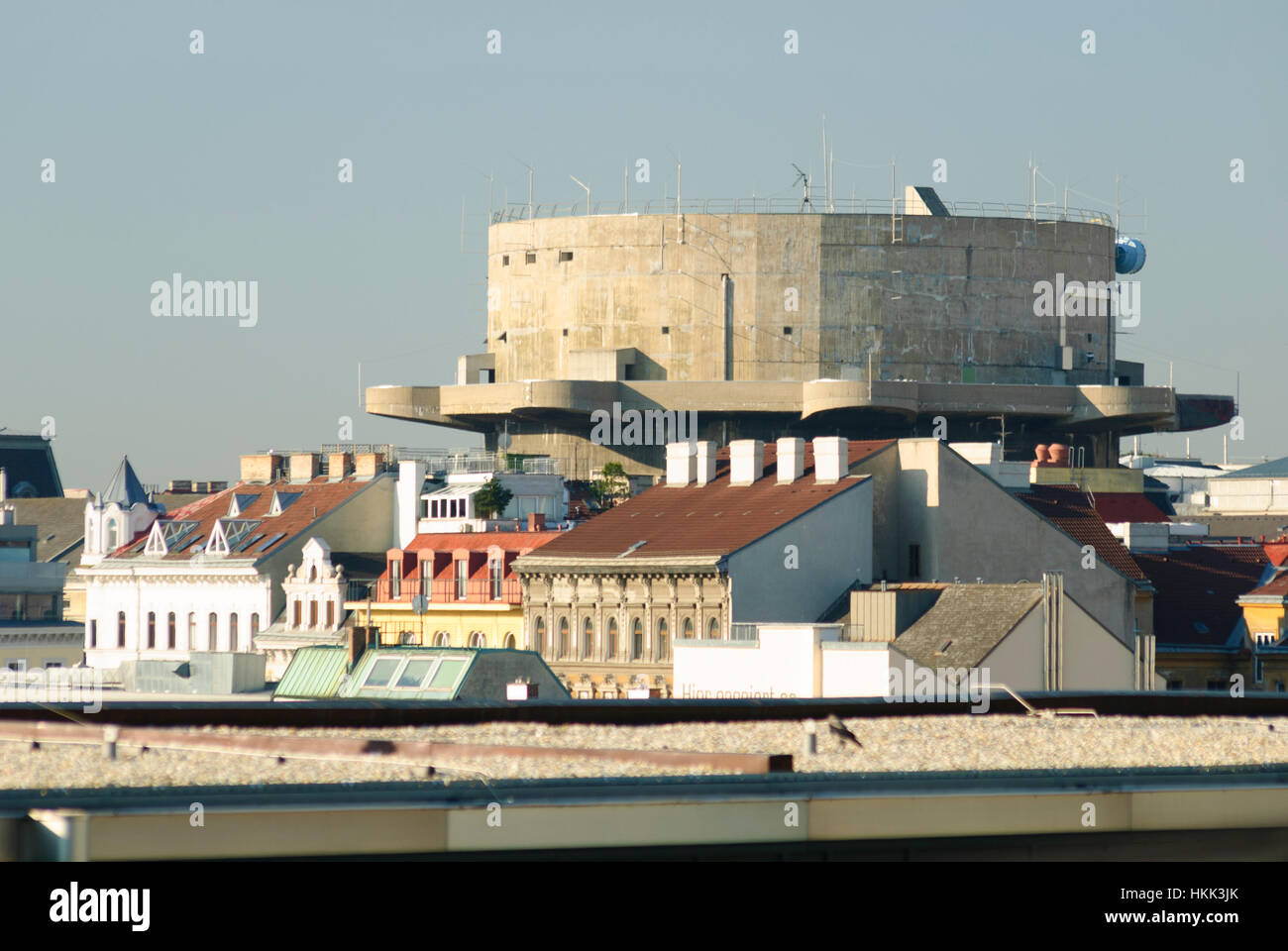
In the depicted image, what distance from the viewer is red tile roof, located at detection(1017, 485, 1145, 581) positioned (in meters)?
76.2

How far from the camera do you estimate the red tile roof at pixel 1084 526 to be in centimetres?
7619

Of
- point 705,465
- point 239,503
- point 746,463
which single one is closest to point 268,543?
point 239,503

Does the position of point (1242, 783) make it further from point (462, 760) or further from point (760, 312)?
point (760, 312)

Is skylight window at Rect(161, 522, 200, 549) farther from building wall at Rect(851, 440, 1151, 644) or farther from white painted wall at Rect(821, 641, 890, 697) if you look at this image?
white painted wall at Rect(821, 641, 890, 697)

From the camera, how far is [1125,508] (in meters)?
109

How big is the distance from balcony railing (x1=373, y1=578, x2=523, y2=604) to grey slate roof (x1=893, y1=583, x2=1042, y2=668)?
17395 millimetres

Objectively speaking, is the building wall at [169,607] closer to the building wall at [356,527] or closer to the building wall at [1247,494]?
the building wall at [356,527]

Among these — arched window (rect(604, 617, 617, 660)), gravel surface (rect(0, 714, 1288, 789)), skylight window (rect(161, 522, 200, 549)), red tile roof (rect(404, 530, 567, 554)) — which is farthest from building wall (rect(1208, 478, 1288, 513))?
gravel surface (rect(0, 714, 1288, 789))

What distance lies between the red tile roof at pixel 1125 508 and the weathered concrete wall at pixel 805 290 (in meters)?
16.9

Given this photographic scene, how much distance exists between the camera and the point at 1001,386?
123m

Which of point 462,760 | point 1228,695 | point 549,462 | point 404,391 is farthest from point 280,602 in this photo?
point 462,760

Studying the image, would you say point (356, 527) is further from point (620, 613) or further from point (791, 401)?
point (791, 401)
